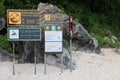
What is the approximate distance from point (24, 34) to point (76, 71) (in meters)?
1.77

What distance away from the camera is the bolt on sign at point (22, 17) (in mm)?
9930

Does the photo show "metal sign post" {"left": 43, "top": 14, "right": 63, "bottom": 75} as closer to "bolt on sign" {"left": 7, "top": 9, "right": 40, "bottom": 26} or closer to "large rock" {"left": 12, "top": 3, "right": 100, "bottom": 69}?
"bolt on sign" {"left": 7, "top": 9, "right": 40, "bottom": 26}

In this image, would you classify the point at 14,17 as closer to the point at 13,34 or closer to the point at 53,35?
the point at 13,34

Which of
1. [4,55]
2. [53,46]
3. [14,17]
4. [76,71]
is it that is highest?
[14,17]

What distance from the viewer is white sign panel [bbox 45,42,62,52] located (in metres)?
9.96

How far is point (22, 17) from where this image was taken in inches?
→ 394

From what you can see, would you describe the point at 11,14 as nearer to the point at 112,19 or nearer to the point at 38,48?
the point at 38,48

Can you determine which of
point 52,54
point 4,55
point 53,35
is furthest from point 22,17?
point 4,55

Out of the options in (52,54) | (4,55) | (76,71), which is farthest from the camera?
(4,55)

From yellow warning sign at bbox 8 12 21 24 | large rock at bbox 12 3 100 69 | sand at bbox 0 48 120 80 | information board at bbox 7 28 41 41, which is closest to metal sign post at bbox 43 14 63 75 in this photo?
information board at bbox 7 28 41 41

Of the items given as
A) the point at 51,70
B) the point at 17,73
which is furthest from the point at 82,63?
the point at 17,73

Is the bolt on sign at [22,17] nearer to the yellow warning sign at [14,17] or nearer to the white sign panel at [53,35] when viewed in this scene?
the yellow warning sign at [14,17]

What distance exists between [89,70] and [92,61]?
1.17 meters

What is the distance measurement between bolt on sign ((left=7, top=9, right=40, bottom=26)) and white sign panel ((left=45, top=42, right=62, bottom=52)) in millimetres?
721
